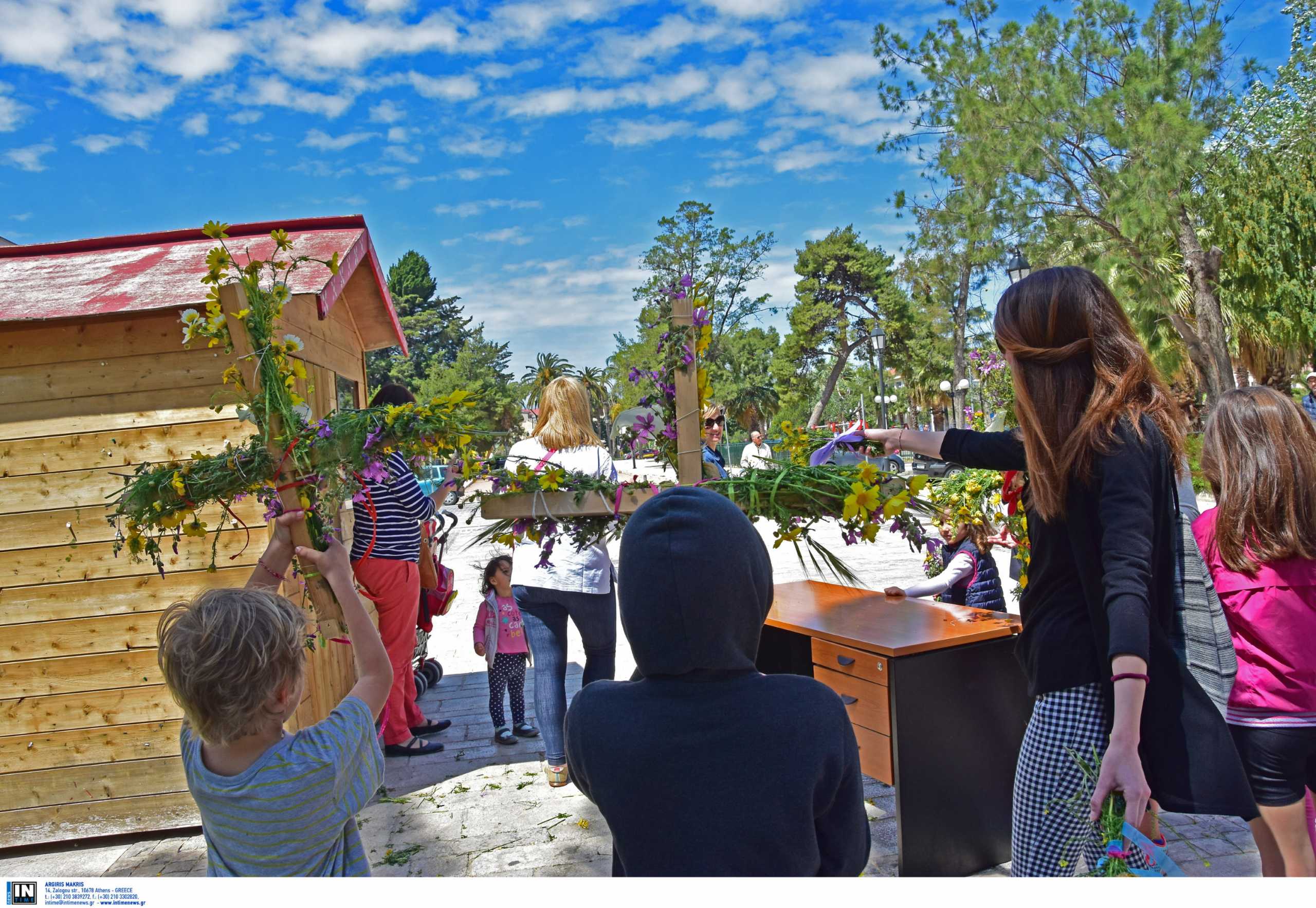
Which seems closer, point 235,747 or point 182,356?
point 235,747

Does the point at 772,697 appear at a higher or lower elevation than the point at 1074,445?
lower

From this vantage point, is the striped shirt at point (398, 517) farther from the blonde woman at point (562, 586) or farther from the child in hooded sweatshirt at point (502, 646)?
the blonde woman at point (562, 586)

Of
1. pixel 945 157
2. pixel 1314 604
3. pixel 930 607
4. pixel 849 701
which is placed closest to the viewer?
pixel 1314 604

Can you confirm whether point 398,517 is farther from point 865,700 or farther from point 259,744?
point 259,744

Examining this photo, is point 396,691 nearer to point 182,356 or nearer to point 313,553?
point 182,356

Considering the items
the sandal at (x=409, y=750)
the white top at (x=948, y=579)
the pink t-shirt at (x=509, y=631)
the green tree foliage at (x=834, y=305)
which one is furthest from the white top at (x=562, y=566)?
the green tree foliage at (x=834, y=305)

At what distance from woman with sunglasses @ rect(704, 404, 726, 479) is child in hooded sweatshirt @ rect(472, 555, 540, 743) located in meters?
1.55

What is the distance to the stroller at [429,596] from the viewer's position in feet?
18.2

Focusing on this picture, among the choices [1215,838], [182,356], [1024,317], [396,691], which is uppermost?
[182,356]

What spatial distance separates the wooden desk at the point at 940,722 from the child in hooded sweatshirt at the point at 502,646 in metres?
Answer: 2.37

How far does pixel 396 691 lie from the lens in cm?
529

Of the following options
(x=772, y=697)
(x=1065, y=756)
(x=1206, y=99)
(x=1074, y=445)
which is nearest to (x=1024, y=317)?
(x=1074, y=445)

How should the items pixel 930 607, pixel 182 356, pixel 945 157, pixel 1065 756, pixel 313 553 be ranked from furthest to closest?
pixel 945 157
pixel 182 356
pixel 930 607
pixel 313 553
pixel 1065 756

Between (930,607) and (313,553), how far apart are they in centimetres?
263
